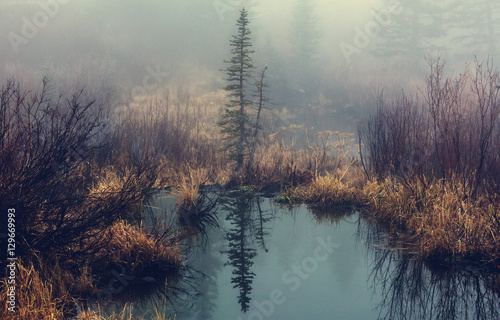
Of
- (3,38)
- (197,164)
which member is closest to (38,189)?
(197,164)

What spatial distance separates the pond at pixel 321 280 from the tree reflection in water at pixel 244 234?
0.05 feet

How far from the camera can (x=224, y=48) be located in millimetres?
35938

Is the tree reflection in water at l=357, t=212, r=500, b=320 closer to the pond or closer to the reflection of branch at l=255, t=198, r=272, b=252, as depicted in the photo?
the pond

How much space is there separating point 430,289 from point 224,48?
31.9 m

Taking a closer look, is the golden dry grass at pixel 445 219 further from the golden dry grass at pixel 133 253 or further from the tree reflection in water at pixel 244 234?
the golden dry grass at pixel 133 253

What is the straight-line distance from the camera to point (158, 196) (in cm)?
1100

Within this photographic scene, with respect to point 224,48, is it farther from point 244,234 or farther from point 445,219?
point 445,219

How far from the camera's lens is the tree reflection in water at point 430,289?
5.38m

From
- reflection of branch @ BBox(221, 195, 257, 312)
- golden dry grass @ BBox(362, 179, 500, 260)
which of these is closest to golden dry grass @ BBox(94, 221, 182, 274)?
reflection of branch @ BBox(221, 195, 257, 312)

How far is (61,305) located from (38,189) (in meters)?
1.35

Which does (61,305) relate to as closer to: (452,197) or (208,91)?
(452,197)

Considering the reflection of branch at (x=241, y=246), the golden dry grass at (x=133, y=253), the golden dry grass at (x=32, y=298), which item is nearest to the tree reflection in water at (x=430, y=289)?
the reflection of branch at (x=241, y=246)

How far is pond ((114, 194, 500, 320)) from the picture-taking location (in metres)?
5.48

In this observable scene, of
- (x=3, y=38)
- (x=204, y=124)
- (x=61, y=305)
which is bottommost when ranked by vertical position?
(x=61, y=305)
